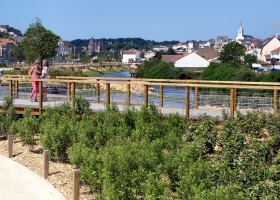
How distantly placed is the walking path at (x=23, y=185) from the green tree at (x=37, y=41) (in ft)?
168

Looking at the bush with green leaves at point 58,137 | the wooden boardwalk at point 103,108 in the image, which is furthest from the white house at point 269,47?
the bush with green leaves at point 58,137

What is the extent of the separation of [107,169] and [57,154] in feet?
13.1

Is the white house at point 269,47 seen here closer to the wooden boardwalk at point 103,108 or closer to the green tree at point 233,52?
the green tree at point 233,52

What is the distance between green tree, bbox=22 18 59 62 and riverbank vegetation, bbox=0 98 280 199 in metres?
48.8

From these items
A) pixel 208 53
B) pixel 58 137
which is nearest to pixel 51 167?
pixel 58 137

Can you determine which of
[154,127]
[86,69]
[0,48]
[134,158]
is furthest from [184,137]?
[0,48]

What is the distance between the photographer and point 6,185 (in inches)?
454

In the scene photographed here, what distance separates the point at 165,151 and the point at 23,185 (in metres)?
3.07

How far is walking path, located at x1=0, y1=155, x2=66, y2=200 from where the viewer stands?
10.7 meters

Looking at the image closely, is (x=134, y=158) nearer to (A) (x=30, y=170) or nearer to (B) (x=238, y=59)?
(A) (x=30, y=170)

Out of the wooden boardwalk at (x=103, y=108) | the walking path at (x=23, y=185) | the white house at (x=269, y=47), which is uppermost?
the white house at (x=269, y=47)

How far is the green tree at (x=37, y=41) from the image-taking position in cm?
6291

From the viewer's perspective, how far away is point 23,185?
37.6ft

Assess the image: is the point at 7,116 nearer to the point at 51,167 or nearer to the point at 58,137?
the point at 58,137
